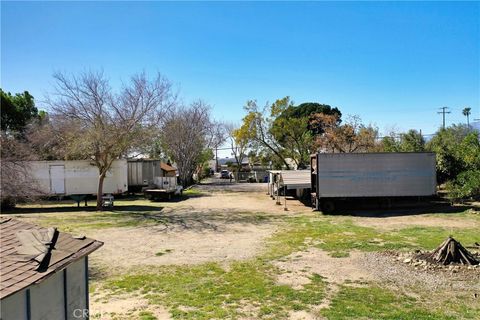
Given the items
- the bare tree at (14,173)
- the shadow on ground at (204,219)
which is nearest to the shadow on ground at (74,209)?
the bare tree at (14,173)

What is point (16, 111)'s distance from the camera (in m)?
34.8

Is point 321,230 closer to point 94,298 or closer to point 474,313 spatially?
point 474,313

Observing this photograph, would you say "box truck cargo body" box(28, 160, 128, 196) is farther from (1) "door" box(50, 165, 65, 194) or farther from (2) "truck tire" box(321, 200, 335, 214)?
(2) "truck tire" box(321, 200, 335, 214)

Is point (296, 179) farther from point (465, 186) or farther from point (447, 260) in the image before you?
point (447, 260)

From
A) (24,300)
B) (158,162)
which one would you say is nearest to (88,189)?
(158,162)

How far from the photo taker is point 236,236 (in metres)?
15.4

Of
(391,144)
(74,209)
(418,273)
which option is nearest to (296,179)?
(391,144)

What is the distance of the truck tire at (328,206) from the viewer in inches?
874

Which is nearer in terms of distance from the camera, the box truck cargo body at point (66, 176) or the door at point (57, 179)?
the box truck cargo body at point (66, 176)

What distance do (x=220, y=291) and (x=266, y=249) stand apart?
15.2ft

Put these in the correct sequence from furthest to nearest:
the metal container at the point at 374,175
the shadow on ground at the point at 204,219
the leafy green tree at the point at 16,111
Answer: the leafy green tree at the point at 16,111 → the metal container at the point at 374,175 → the shadow on ground at the point at 204,219

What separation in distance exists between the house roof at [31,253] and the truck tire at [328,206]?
18.4 meters

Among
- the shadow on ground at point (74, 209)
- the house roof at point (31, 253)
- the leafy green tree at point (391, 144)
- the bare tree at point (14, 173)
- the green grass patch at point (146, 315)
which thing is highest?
the leafy green tree at point (391, 144)

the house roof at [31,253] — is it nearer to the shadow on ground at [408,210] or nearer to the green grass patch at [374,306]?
the green grass patch at [374,306]
